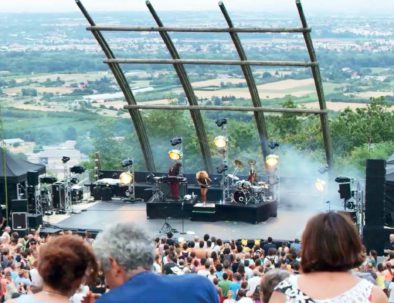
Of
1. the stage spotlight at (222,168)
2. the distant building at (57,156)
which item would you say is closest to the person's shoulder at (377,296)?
the stage spotlight at (222,168)

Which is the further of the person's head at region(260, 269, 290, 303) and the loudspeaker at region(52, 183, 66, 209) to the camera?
the loudspeaker at region(52, 183, 66, 209)

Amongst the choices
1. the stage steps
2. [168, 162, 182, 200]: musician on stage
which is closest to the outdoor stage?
the stage steps

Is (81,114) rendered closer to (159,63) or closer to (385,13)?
(159,63)

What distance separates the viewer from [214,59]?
2286 cm

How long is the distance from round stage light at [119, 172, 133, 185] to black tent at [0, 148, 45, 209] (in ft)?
6.66

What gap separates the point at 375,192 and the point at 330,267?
14291 millimetres

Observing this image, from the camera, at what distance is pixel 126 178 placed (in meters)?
23.3

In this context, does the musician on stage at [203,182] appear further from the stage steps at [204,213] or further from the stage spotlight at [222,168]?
the stage steps at [204,213]

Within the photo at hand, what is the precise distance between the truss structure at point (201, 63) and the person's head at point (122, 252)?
17.4 metres

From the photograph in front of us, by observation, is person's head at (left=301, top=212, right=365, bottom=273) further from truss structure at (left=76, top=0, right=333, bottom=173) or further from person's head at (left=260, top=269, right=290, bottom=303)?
truss structure at (left=76, top=0, right=333, bottom=173)

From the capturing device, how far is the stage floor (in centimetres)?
2045

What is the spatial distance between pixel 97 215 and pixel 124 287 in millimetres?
18157

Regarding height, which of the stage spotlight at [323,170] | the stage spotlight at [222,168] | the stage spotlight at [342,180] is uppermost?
the stage spotlight at [222,168]

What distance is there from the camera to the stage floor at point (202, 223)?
67.1 ft
